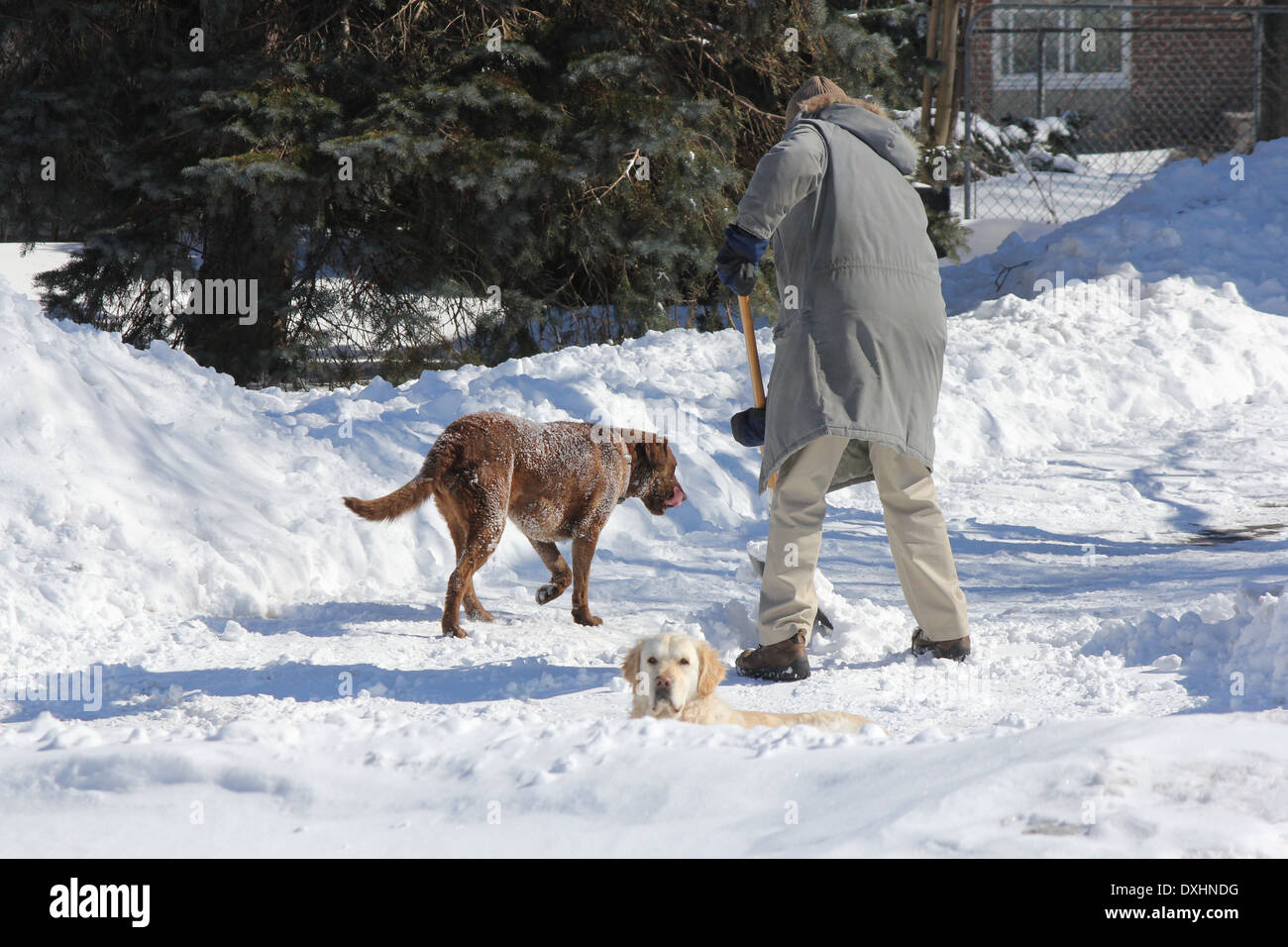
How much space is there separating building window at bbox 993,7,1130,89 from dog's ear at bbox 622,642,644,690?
55.3 feet

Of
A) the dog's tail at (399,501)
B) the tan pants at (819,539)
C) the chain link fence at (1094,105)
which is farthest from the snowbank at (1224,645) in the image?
the chain link fence at (1094,105)

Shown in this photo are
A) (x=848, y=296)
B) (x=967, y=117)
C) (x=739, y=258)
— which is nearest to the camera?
(x=739, y=258)

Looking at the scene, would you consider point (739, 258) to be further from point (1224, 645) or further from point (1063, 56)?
point (1063, 56)

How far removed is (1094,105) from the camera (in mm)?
20656

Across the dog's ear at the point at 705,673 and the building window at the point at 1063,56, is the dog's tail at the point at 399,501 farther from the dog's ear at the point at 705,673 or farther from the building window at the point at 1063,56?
the building window at the point at 1063,56

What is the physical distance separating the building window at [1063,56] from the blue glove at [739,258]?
51.8 ft

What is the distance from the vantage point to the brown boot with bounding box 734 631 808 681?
4.45 m

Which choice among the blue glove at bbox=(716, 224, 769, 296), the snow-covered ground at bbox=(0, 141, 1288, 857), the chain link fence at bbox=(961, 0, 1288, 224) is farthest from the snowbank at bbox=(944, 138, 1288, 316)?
the blue glove at bbox=(716, 224, 769, 296)

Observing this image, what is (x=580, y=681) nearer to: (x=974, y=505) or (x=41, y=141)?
(x=974, y=505)

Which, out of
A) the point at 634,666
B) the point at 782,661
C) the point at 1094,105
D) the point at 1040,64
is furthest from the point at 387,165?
the point at 1094,105

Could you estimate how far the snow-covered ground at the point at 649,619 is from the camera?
271cm

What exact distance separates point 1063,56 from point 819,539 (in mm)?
17506

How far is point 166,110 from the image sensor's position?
36.2ft

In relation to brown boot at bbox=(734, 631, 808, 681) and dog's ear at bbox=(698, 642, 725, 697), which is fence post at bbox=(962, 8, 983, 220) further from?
dog's ear at bbox=(698, 642, 725, 697)
